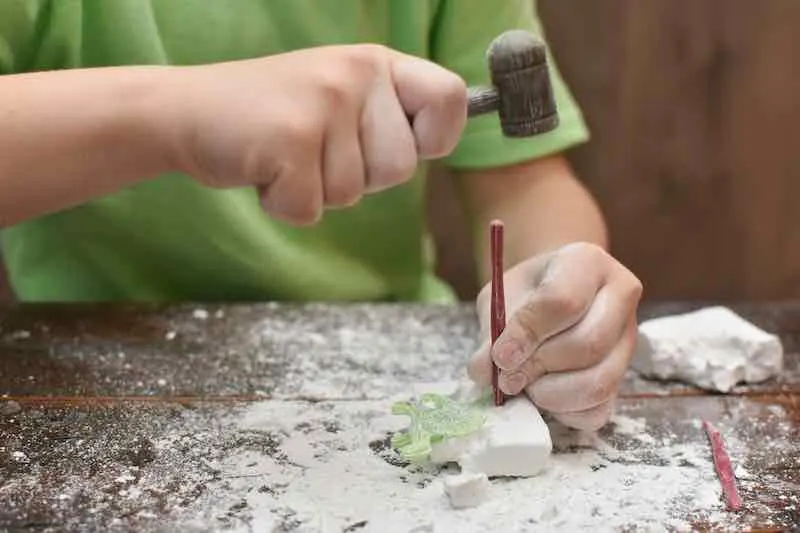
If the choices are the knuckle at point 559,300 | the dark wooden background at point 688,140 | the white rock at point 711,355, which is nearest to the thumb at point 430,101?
the knuckle at point 559,300

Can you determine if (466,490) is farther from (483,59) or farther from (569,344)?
(483,59)

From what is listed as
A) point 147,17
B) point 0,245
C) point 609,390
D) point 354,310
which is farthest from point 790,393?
point 0,245

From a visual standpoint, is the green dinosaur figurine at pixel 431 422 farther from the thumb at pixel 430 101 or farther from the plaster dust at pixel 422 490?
the thumb at pixel 430 101

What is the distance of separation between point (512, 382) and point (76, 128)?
339mm

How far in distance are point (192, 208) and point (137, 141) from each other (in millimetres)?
288

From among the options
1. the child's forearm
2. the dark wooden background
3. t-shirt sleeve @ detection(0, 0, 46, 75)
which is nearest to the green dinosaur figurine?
the child's forearm

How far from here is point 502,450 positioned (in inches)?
30.2

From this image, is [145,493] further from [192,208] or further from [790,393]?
[790,393]

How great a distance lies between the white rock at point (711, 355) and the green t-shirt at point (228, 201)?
238mm

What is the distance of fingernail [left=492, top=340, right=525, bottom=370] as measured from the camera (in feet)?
2.62

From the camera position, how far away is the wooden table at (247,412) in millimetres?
734

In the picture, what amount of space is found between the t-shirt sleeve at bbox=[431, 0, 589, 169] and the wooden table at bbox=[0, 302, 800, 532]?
0.16 metres

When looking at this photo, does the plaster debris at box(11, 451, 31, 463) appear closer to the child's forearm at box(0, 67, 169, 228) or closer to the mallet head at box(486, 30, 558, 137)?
the child's forearm at box(0, 67, 169, 228)

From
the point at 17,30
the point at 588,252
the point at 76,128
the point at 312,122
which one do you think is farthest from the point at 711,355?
the point at 17,30
